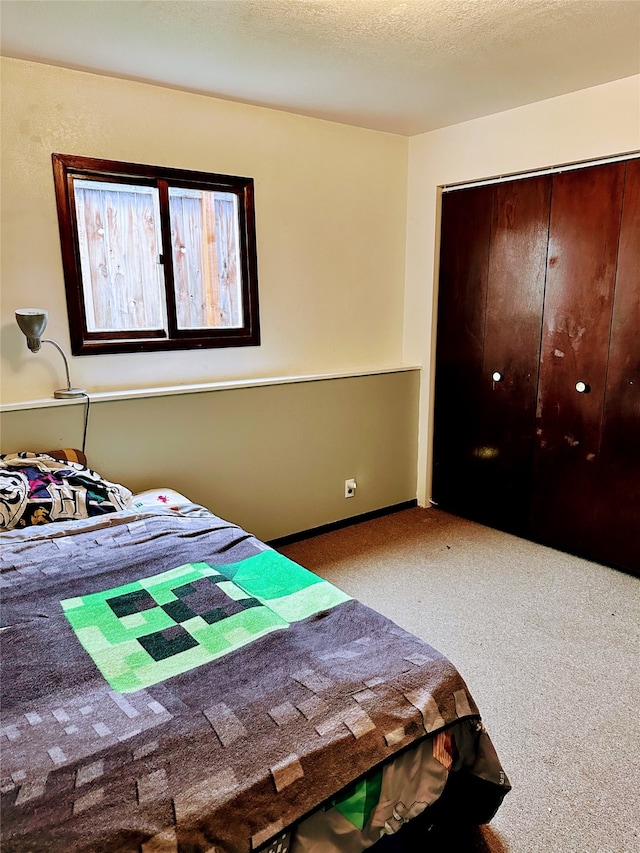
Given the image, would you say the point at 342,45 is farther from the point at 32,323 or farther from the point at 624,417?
the point at 624,417

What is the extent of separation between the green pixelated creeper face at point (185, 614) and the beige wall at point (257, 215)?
133 cm

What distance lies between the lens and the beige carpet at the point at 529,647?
159 centimetres

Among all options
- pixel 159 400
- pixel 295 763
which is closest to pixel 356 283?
pixel 159 400

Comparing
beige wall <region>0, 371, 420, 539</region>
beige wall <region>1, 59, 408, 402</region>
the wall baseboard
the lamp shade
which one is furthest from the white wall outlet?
the lamp shade

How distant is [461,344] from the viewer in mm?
3553

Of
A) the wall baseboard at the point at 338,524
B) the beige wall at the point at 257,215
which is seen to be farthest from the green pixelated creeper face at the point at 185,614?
the wall baseboard at the point at 338,524

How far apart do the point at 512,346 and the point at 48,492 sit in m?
2.52

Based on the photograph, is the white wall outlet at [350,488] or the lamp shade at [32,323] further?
the white wall outlet at [350,488]

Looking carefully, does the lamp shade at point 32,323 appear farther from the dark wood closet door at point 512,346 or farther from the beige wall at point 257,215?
the dark wood closet door at point 512,346

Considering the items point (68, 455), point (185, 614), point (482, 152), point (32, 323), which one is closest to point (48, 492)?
point (68, 455)

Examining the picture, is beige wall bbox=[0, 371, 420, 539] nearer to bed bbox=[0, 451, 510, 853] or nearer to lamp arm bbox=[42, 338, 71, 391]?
lamp arm bbox=[42, 338, 71, 391]

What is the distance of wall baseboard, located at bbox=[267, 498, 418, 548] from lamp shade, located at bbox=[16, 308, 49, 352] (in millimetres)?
1633

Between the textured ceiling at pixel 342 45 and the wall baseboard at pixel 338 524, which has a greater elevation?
the textured ceiling at pixel 342 45

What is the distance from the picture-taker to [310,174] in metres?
3.19
